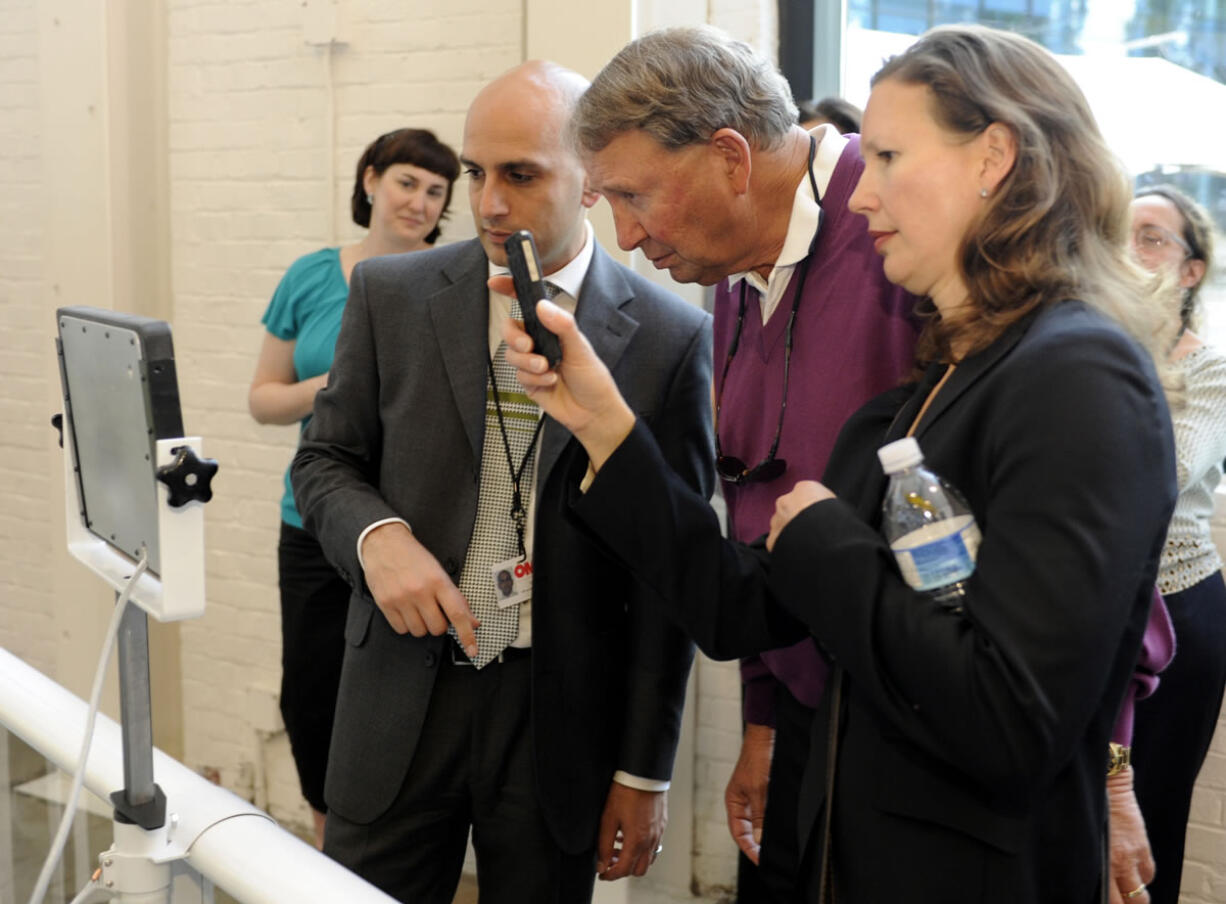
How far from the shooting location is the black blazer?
0.97 meters

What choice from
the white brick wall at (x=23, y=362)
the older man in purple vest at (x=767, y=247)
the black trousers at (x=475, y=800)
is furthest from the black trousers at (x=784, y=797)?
the white brick wall at (x=23, y=362)

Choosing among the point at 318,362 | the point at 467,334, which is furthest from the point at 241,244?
the point at 467,334

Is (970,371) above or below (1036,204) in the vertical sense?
below

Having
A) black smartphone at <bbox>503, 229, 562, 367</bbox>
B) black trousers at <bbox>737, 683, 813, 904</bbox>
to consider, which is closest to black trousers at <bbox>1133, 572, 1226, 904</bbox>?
black trousers at <bbox>737, 683, 813, 904</bbox>

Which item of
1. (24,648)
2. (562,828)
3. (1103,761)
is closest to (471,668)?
(562,828)

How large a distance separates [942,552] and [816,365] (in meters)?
0.50

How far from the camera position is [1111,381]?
3.25 feet

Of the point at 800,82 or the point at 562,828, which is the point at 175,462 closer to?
the point at 562,828

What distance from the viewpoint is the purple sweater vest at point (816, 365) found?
1.45 meters

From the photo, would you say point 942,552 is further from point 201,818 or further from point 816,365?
point 201,818

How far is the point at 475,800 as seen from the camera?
5.53 ft

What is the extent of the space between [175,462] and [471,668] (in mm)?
742

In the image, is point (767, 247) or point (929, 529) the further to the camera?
point (767, 247)

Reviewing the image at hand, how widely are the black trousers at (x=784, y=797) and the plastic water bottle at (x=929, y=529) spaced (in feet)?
1.72
